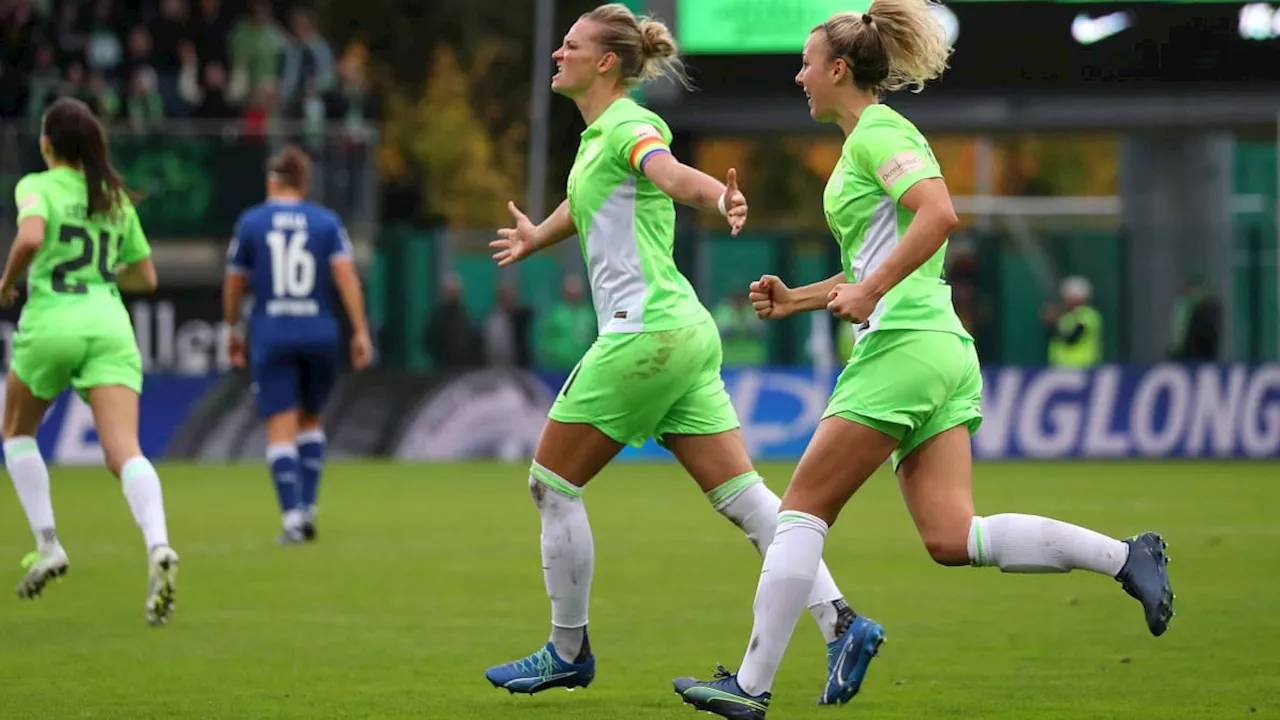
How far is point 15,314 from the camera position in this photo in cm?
2238

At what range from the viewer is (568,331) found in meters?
23.6

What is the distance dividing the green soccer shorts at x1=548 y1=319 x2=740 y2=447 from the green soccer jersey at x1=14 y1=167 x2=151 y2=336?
3.35 metres

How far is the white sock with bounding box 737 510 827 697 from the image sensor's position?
252 inches

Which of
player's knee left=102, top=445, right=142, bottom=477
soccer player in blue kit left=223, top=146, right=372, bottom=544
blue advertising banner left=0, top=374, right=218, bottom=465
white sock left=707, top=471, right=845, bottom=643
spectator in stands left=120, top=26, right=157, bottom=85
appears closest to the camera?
white sock left=707, top=471, right=845, bottom=643

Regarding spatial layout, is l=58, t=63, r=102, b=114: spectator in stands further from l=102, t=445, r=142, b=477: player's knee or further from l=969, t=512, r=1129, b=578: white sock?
l=969, t=512, r=1129, b=578: white sock

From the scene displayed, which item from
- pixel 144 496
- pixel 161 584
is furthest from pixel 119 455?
pixel 161 584

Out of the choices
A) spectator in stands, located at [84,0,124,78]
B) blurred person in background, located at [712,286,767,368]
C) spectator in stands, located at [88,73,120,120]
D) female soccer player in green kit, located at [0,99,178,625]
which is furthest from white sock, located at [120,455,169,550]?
spectator in stands, located at [84,0,124,78]

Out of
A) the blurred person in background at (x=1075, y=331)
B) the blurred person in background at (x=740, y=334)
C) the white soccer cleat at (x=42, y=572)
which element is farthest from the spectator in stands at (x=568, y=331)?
the white soccer cleat at (x=42, y=572)

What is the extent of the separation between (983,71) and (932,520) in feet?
49.2

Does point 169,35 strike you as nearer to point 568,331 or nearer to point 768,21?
point 568,331

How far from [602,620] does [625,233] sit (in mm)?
2861

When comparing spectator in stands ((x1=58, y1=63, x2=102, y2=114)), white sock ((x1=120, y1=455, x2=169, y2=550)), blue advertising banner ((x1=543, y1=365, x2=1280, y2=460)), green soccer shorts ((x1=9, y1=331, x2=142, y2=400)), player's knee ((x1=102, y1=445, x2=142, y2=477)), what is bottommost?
blue advertising banner ((x1=543, y1=365, x2=1280, y2=460))

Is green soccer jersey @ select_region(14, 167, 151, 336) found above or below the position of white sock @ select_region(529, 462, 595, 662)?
above

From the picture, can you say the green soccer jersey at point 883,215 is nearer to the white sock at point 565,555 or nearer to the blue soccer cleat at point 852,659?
the blue soccer cleat at point 852,659
